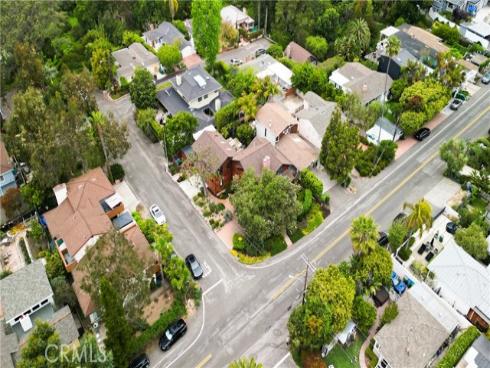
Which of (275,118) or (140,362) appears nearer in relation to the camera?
(140,362)

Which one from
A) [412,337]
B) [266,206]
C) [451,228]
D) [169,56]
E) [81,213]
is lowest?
[451,228]

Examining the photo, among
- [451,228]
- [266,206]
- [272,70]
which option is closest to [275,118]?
[272,70]

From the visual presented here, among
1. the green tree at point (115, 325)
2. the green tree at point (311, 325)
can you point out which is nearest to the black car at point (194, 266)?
the green tree at point (115, 325)

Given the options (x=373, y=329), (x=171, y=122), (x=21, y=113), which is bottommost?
(x=373, y=329)

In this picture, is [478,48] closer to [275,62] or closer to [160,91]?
[275,62]

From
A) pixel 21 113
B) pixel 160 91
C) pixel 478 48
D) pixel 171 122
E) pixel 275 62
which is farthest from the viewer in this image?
pixel 478 48

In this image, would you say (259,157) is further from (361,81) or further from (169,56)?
(169,56)

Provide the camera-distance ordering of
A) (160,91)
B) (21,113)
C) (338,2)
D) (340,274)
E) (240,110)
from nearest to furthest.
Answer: (340,274) < (21,113) < (240,110) < (160,91) < (338,2)

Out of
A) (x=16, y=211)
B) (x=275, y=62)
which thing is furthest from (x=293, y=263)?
(x=275, y=62)
